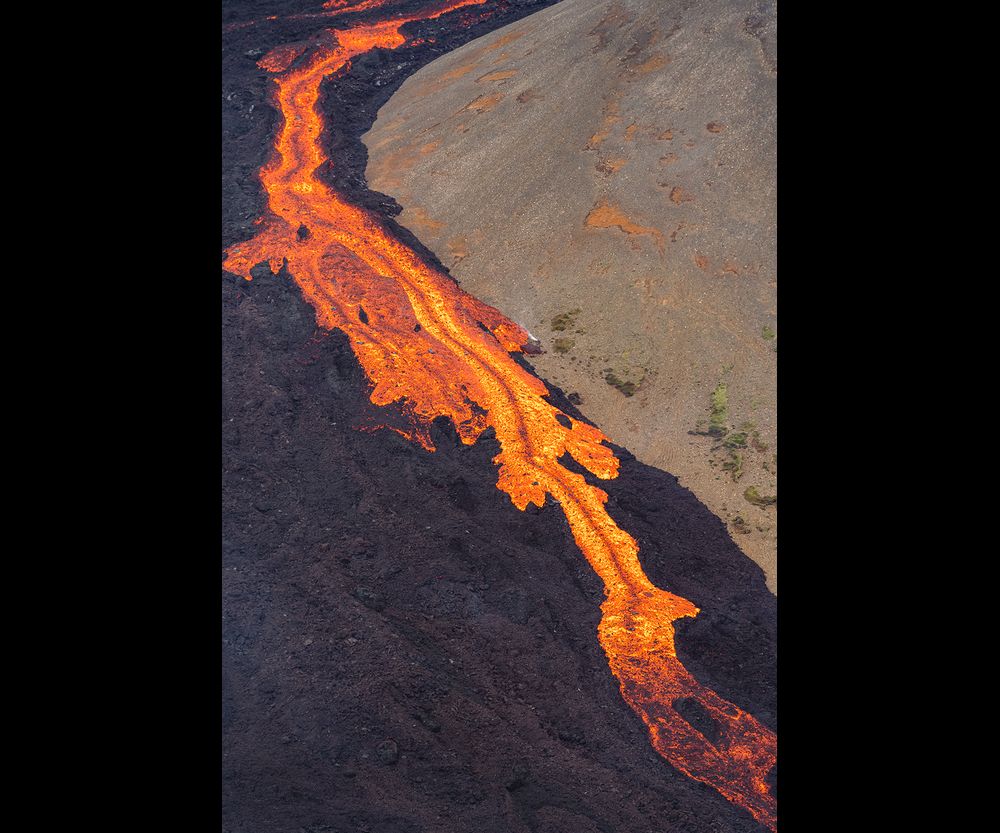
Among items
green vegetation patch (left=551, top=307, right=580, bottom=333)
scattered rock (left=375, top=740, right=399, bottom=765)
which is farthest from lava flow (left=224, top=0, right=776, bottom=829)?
scattered rock (left=375, top=740, right=399, bottom=765)

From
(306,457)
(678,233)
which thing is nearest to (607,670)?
(306,457)

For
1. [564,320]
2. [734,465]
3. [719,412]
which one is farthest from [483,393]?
[734,465]

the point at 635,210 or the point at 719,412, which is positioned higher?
the point at 635,210

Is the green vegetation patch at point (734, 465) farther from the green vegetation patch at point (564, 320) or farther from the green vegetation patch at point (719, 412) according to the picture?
the green vegetation patch at point (564, 320)

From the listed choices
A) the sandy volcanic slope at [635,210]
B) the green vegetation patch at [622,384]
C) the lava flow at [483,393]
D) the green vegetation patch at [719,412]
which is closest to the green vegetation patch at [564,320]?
the sandy volcanic slope at [635,210]

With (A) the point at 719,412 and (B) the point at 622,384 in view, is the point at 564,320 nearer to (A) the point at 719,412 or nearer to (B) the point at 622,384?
(B) the point at 622,384

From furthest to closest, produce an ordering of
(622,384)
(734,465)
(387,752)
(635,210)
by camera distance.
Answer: (635,210) → (622,384) → (734,465) → (387,752)

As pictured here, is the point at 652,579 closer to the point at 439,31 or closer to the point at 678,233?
the point at 678,233
